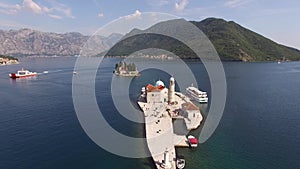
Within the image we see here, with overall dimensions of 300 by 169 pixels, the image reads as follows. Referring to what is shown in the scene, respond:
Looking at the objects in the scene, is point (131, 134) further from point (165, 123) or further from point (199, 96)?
point (199, 96)

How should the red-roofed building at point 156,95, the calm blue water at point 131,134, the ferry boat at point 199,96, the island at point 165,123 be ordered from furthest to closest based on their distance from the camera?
the ferry boat at point 199,96
the red-roofed building at point 156,95
the calm blue water at point 131,134
the island at point 165,123

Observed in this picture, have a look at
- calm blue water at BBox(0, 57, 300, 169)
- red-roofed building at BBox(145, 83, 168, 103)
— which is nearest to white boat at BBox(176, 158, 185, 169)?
calm blue water at BBox(0, 57, 300, 169)

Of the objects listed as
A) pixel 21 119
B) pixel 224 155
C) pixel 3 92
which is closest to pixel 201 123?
pixel 224 155

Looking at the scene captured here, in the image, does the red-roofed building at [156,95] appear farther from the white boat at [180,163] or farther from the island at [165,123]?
the white boat at [180,163]

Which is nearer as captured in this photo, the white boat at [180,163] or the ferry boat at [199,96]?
the white boat at [180,163]

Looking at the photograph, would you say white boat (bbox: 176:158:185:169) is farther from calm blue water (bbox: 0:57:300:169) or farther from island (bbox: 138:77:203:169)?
calm blue water (bbox: 0:57:300:169)

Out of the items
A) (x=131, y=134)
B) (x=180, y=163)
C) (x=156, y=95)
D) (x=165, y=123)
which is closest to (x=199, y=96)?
(x=156, y=95)

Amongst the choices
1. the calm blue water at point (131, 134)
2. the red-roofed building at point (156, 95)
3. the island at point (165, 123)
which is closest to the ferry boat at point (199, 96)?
the calm blue water at point (131, 134)

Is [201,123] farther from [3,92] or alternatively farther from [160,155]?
[3,92]

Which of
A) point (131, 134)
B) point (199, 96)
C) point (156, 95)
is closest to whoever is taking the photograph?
point (131, 134)
